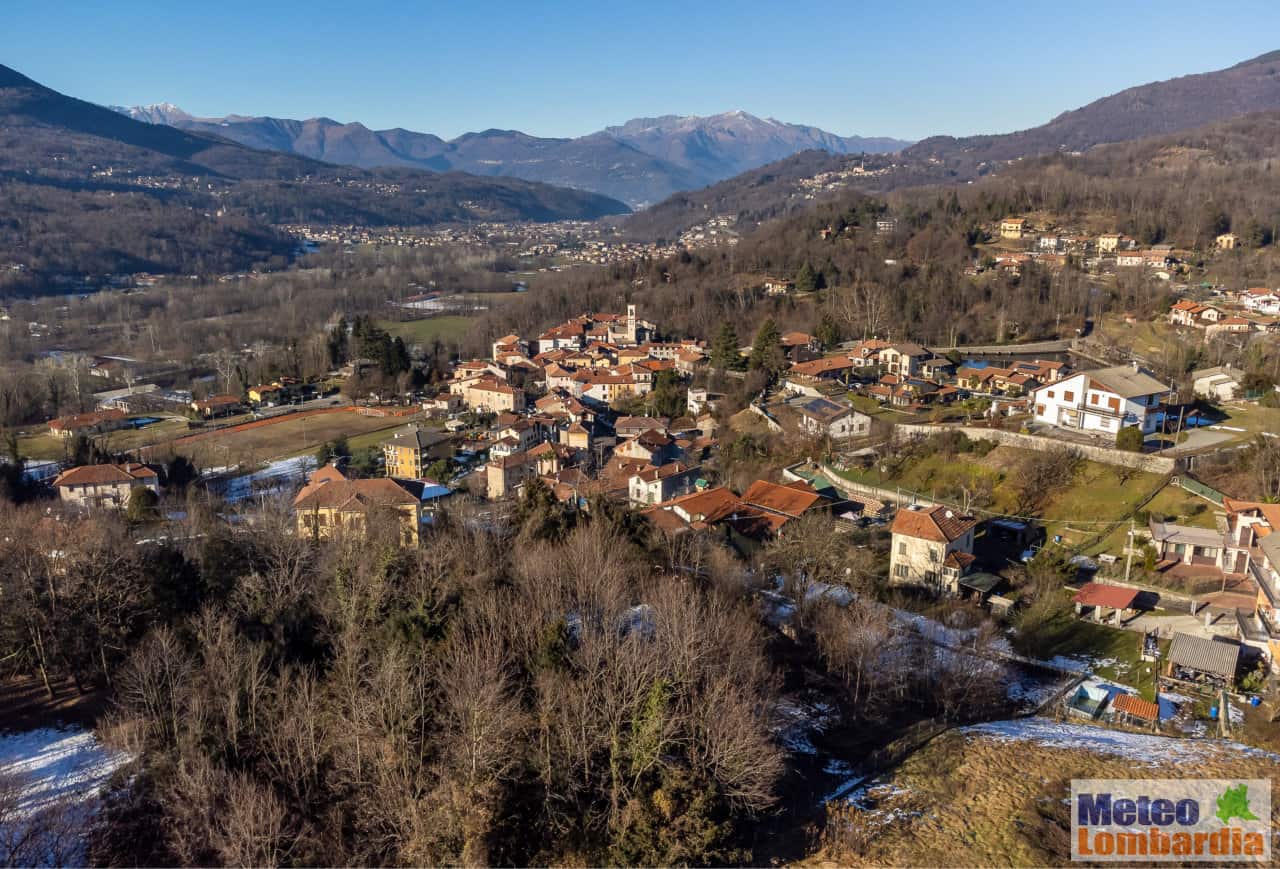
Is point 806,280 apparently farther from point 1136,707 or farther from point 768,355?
point 1136,707

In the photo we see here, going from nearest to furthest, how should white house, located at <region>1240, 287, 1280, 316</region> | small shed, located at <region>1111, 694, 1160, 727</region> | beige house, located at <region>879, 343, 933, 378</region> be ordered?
small shed, located at <region>1111, 694, 1160, 727</region>
beige house, located at <region>879, 343, 933, 378</region>
white house, located at <region>1240, 287, 1280, 316</region>

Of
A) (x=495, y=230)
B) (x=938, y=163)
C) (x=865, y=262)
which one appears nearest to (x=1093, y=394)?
(x=865, y=262)

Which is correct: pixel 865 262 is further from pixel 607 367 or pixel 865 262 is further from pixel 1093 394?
pixel 1093 394

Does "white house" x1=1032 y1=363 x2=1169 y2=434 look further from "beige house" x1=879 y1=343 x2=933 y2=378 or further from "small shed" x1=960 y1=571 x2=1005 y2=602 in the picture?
"beige house" x1=879 y1=343 x2=933 y2=378

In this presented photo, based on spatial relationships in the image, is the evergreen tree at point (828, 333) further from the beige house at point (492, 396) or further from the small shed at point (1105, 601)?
the small shed at point (1105, 601)

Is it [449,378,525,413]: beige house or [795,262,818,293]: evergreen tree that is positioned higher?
[795,262,818,293]: evergreen tree

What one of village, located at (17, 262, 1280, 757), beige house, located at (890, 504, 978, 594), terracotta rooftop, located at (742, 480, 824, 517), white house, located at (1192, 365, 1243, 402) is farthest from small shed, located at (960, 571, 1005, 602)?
white house, located at (1192, 365, 1243, 402)
